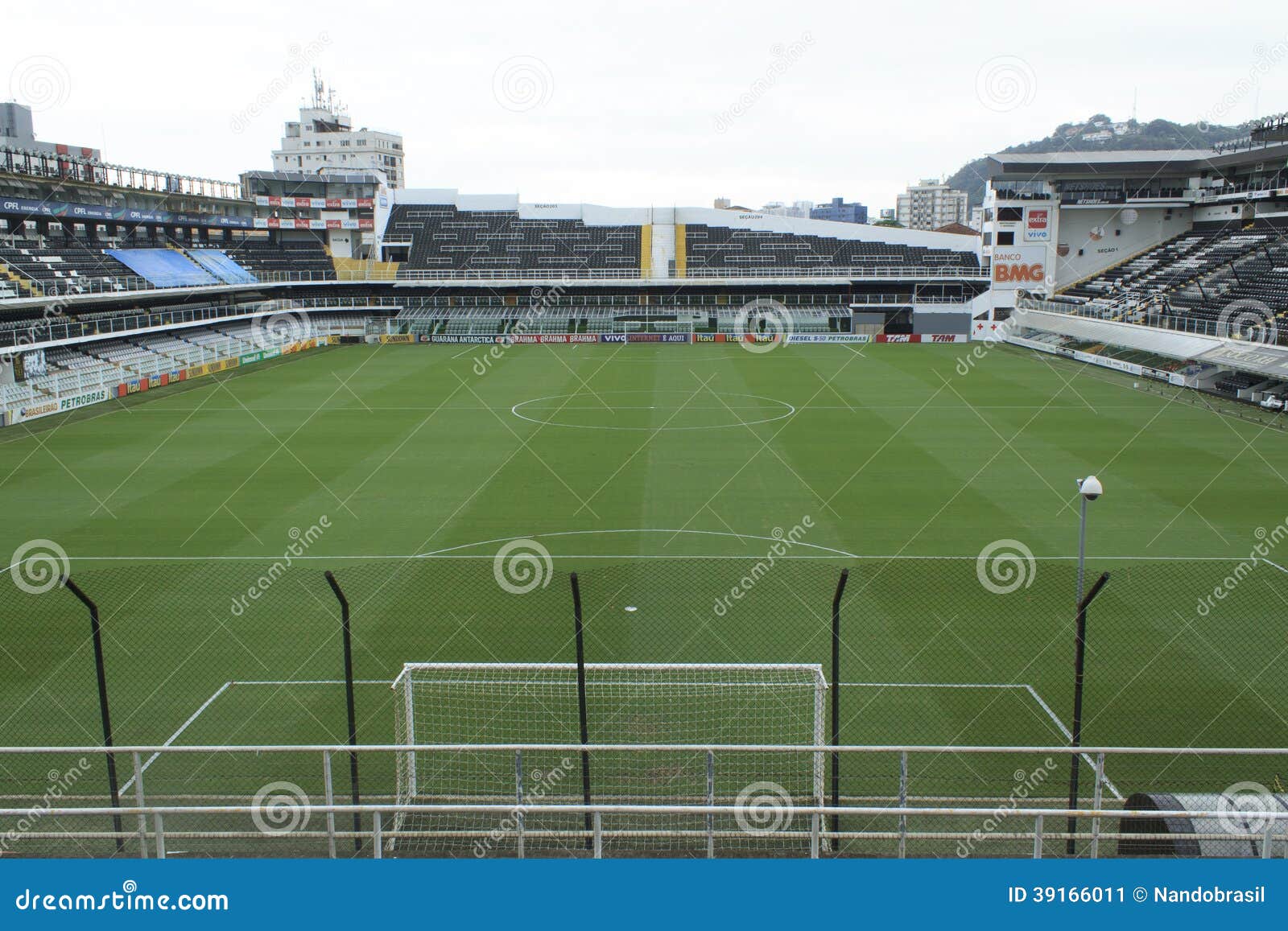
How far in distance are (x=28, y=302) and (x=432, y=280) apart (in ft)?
117

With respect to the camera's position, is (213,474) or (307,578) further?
(213,474)

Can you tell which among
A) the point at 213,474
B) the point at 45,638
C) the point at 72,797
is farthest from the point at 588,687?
the point at 213,474

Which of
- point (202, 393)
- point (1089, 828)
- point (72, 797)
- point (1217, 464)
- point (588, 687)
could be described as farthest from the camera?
point (202, 393)

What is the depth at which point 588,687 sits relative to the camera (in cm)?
1293

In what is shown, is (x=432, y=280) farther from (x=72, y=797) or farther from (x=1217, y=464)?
(x=72, y=797)

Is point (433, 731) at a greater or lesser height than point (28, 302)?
lesser

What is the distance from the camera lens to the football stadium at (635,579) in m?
9.80

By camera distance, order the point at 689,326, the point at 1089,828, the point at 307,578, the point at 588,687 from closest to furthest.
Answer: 1. the point at 1089,828
2. the point at 588,687
3. the point at 307,578
4. the point at 689,326
